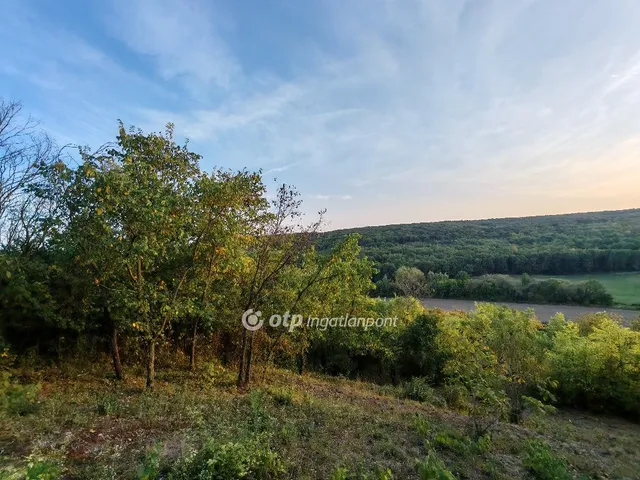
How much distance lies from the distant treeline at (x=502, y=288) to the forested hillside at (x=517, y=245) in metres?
3.32

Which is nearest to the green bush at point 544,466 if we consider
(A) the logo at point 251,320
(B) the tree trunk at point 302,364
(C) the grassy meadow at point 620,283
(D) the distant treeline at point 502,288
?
(A) the logo at point 251,320

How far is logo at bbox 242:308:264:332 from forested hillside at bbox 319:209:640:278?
21.8 m

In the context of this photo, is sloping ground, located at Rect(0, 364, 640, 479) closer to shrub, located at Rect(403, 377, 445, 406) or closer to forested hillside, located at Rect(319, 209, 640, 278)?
shrub, located at Rect(403, 377, 445, 406)

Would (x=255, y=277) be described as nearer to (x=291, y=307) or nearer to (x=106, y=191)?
(x=291, y=307)

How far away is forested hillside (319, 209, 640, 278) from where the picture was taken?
36875 mm

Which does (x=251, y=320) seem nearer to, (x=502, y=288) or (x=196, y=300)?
(x=196, y=300)

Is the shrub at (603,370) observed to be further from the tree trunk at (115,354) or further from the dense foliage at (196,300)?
the tree trunk at (115,354)

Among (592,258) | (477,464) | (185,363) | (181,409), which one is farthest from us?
(592,258)

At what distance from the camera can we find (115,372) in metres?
7.58

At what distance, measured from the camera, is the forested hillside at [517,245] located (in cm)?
3688

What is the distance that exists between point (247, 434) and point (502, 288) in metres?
Answer: 36.4

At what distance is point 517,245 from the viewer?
45.4m

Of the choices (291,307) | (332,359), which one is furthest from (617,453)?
(332,359)

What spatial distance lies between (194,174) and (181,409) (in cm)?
451
